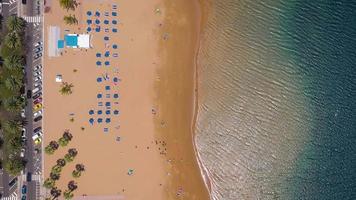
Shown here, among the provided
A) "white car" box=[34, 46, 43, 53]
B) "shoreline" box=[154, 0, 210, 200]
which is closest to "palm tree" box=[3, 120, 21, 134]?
"white car" box=[34, 46, 43, 53]

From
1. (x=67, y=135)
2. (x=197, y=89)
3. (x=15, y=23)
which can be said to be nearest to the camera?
(x=15, y=23)

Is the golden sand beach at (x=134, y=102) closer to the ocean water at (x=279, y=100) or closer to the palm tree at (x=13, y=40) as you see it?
the ocean water at (x=279, y=100)

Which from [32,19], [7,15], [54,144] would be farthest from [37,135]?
[7,15]

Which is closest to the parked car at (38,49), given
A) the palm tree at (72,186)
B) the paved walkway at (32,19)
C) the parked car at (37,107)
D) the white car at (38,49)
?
the white car at (38,49)

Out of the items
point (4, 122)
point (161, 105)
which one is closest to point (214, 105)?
point (161, 105)

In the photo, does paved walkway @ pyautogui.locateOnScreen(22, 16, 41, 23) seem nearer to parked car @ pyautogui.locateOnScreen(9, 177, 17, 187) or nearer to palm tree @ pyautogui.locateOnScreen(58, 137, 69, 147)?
palm tree @ pyautogui.locateOnScreen(58, 137, 69, 147)

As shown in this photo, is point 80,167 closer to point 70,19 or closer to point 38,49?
point 38,49
